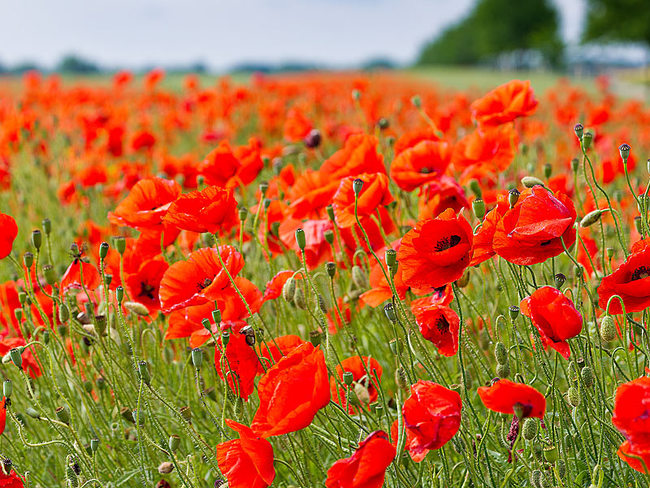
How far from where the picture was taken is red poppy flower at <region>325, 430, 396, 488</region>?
1.06m

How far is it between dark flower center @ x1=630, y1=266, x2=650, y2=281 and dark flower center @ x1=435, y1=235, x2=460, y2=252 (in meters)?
0.33

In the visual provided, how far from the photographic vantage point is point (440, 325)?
5.02 ft

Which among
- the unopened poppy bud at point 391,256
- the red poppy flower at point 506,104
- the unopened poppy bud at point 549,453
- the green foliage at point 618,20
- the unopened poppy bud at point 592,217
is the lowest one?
the unopened poppy bud at point 549,453

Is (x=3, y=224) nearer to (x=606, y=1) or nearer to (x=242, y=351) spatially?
(x=242, y=351)

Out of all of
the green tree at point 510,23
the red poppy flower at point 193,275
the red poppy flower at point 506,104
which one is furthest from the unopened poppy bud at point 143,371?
the green tree at point 510,23

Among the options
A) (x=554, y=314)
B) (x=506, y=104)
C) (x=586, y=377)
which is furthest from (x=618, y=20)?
(x=554, y=314)

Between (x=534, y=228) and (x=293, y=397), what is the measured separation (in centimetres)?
51

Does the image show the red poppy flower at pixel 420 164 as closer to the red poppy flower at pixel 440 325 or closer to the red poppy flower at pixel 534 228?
the red poppy flower at pixel 440 325

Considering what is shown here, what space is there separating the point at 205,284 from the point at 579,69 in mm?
45076

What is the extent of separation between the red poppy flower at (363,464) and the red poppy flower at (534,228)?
407 millimetres

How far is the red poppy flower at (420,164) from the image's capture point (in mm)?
1914

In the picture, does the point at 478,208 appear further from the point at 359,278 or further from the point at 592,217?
the point at 359,278

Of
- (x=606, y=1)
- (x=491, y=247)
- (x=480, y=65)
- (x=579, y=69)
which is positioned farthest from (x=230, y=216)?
(x=480, y=65)

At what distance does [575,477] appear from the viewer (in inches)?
58.4
